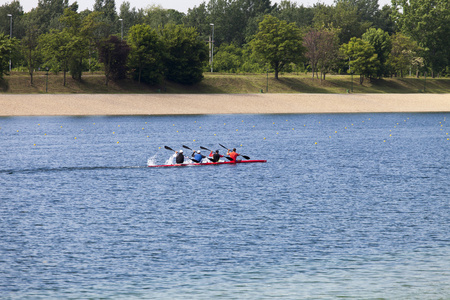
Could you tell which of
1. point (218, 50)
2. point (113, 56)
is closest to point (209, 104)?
Answer: point (113, 56)

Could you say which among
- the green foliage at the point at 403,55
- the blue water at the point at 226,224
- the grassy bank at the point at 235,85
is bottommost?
the blue water at the point at 226,224

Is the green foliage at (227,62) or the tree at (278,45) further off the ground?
the tree at (278,45)

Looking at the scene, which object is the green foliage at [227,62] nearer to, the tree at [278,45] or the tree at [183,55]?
the tree at [278,45]

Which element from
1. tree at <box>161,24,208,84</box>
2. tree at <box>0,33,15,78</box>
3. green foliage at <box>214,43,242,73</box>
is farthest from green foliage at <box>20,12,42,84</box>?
green foliage at <box>214,43,242,73</box>

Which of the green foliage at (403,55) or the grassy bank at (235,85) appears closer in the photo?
the grassy bank at (235,85)

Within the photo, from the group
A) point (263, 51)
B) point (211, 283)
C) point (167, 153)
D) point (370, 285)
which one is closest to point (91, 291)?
point (211, 283)

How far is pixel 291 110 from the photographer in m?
131

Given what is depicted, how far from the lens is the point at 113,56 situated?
138125mm

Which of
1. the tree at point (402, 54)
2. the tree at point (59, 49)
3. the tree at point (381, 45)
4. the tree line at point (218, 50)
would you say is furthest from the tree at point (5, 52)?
the tree at point (402, 54)

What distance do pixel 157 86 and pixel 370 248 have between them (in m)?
117

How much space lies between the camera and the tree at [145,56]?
141 m

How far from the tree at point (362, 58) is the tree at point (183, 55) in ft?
134

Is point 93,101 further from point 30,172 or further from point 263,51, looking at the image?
point 30,172

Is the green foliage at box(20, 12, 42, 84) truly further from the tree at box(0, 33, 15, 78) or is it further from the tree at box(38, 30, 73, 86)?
the tree at box(0, 33, 15, 78)
